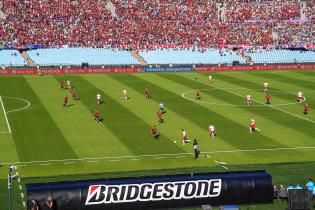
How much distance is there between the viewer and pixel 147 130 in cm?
5059

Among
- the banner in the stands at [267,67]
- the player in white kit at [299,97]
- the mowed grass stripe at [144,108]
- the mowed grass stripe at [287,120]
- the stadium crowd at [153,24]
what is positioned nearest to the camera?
the mowed grass stripe at [144,108]

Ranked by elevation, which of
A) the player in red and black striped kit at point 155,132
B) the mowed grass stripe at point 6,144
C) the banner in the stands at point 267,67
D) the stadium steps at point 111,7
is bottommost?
the mowed grass stripe at point 6,144

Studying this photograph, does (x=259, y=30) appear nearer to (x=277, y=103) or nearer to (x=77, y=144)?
(x=277, y=103)

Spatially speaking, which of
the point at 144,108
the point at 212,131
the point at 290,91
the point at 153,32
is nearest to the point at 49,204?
the point at 212,131

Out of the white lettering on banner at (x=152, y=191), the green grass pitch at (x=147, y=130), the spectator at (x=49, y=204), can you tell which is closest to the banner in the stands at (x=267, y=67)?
the green grass pitch at (x=147, y=130)

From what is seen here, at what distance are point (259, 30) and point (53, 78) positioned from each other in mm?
51721

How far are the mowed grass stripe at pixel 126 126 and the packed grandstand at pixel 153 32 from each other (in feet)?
121

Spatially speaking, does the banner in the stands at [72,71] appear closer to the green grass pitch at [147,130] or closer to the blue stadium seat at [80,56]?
the blue stadium seat at [80,56]

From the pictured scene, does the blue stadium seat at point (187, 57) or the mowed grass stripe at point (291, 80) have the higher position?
the blue stadium seat at point (187, 57)

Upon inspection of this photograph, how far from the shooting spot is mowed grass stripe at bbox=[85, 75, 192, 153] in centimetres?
4600

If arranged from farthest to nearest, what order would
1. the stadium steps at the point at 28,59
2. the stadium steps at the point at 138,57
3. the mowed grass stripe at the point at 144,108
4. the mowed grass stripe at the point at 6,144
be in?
1. the stadium steps at the point at 138,57
2. the stadium steps at the point at 28,59
3. the mowed grass stripe at the point at 144,108
4. the mowed grass stripe at the point at 6,144

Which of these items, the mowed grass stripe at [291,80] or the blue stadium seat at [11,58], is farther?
the blue stadium seat at [11,58]

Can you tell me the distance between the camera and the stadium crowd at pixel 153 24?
359ft

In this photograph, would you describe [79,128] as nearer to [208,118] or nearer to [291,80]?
[208,118]
